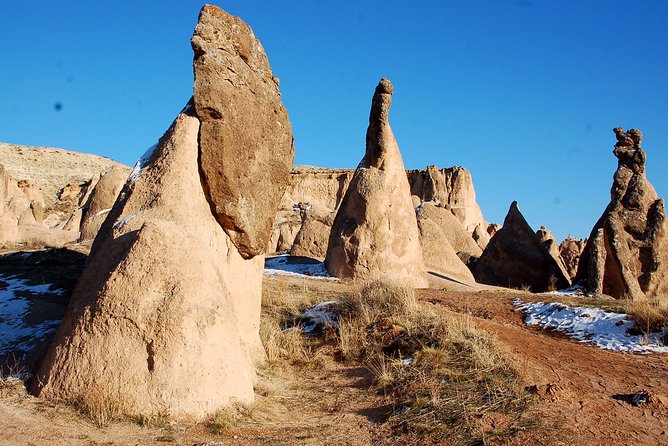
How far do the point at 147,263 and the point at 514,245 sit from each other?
511 inches

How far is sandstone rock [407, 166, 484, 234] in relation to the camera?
133ft

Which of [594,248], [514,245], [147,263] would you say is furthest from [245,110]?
[514,245]

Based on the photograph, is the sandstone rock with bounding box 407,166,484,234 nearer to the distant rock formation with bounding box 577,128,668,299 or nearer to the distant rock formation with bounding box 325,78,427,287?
the distant rock formation with bounding box 577,128,668,299

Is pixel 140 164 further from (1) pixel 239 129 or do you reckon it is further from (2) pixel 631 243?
(2) pixel 631 243

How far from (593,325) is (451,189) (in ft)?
115

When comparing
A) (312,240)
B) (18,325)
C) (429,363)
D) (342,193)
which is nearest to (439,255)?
(312,240)

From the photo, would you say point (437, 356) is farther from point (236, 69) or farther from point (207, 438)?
point (236, 69)

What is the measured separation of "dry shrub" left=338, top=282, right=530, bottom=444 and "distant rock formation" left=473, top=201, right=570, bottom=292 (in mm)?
8795

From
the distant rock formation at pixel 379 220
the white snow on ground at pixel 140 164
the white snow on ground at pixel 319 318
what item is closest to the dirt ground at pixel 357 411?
the white snow on ground at pixel 319 318

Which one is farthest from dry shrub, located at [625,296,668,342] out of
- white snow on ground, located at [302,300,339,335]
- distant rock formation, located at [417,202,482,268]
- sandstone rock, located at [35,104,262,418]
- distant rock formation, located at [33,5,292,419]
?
distant rock formation, located at [417,202,482,268]

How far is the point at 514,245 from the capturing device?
16.0 m

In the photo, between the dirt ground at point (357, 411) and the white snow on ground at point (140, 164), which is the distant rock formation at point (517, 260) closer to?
the dirt ground at point (357, 411)

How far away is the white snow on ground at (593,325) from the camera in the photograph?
7106 millimetres

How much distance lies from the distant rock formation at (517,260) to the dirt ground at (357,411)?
864 cm
